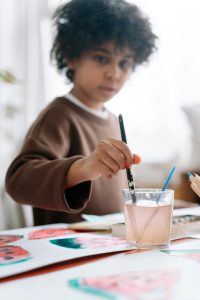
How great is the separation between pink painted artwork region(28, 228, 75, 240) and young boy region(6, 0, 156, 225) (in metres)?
0.10

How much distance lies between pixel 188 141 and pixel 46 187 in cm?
130

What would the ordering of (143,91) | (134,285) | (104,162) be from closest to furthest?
1. (134,285)
2. (104,162)
3. (143,91)

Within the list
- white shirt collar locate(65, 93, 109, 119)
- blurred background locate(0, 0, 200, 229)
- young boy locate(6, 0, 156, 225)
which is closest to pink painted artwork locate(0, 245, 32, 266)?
young boy locate(6, 0, 156, 225)

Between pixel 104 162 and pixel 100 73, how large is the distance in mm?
576

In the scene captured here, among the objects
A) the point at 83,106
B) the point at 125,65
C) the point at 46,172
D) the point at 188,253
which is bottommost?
the point at 188,253

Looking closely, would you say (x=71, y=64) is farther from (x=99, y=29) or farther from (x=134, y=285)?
(x=134, y=285)

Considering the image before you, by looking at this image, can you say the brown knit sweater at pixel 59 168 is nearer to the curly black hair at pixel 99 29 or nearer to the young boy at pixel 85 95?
the young boy at pixel 85 95

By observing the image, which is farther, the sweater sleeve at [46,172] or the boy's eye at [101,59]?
the boy's eye at [101,59]

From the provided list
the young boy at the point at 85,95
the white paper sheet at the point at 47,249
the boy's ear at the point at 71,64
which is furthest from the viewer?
the boy's ear at the point at 71,64

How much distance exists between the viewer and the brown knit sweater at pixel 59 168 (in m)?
0.78

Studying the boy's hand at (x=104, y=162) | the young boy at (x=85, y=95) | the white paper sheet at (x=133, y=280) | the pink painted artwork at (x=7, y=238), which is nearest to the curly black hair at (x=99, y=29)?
the young boy at (x=85, y=95)

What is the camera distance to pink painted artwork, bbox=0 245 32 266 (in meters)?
0.52

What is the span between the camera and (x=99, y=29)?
1229 mm

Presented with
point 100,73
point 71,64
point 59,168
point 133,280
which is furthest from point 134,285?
point 71,64
